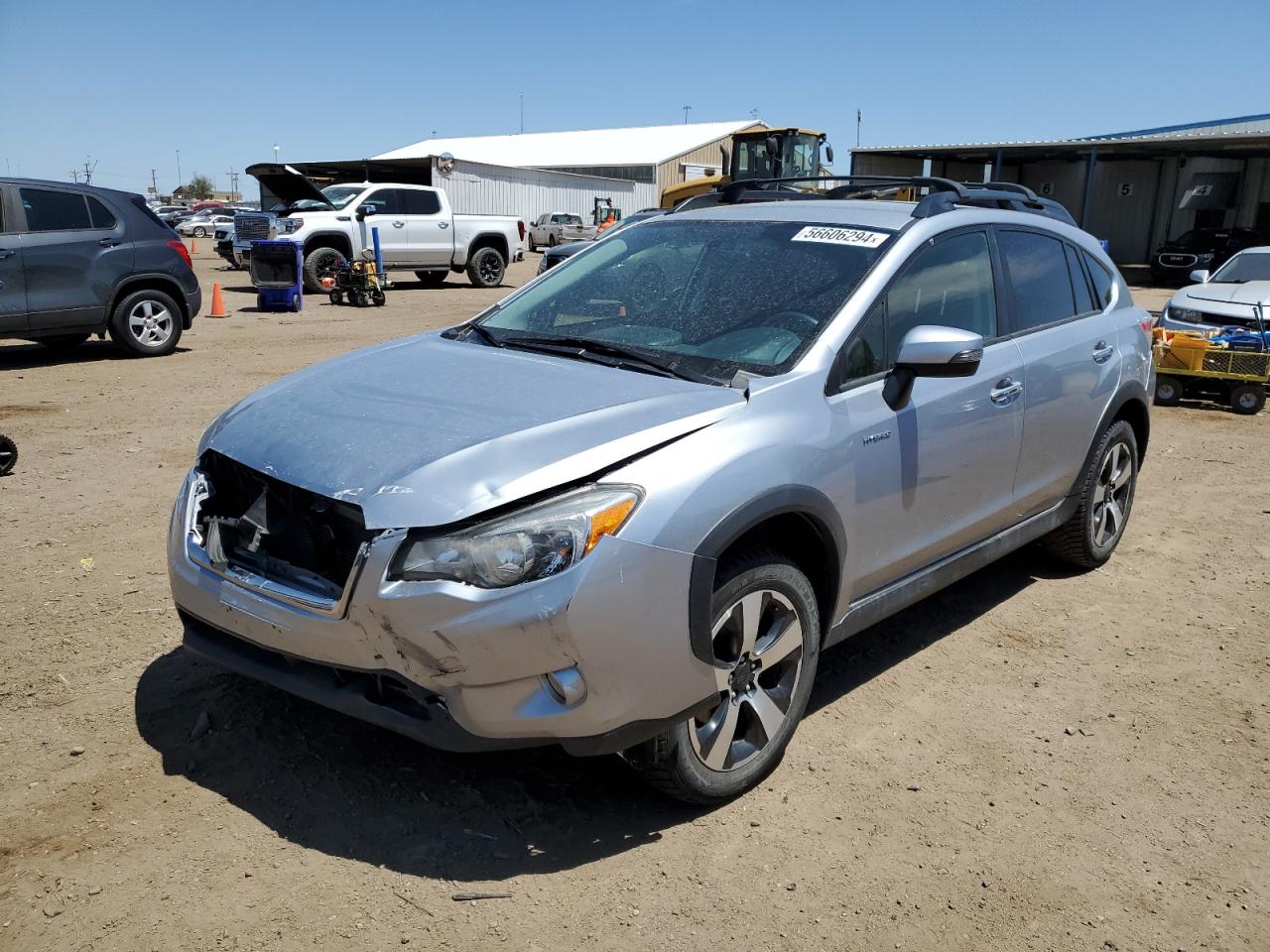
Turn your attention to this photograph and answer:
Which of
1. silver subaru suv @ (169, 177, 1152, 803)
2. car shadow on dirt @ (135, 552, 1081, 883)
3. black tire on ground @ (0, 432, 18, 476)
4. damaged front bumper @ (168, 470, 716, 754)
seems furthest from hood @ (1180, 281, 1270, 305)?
black tire on ground @ (0, 432, 18, 476)

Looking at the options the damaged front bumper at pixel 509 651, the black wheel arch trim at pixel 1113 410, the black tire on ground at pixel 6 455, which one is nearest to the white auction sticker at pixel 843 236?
the damaged front bumper at pixel 509 651

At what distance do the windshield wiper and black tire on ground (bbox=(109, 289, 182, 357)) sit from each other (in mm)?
8724

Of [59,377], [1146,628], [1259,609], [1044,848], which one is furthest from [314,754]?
[59,377]

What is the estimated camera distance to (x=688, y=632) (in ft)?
9.18

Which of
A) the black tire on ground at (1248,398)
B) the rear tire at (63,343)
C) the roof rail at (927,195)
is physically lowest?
the black tire on ground at (1248,398)

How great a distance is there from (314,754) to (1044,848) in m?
2.28

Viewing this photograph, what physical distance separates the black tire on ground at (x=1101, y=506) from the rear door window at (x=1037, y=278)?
74cm

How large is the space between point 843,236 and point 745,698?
1775 mm

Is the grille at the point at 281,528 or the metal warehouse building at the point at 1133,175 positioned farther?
the metal warehouse building at the point at 1133,175

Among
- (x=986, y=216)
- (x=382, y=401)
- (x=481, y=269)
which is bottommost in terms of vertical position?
(x=481, y=269)

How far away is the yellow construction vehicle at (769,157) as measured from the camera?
2286 centimetres

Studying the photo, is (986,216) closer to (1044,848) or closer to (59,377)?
(1044,848)

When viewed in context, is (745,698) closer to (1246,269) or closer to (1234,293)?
(1234,293)

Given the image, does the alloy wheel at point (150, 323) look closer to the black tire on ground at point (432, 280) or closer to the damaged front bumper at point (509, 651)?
the damaged front bumper at point (509, 651)
